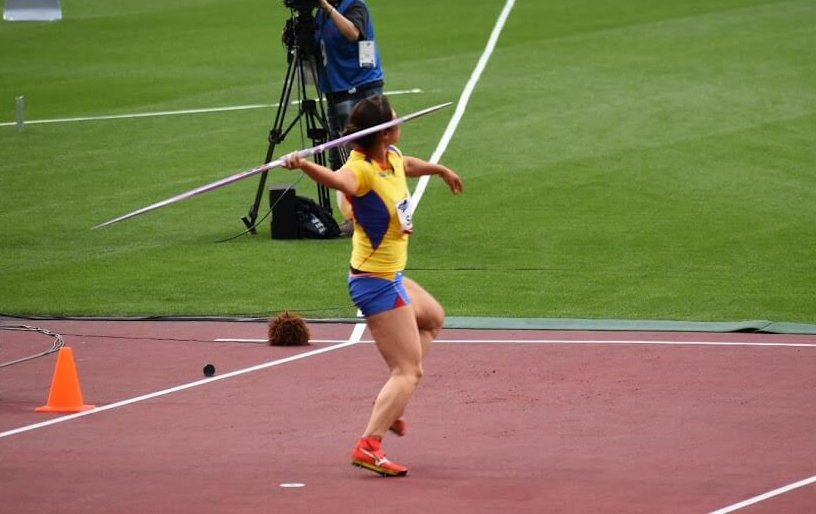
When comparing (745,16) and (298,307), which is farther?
(745,16)

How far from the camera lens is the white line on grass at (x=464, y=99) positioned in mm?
21875

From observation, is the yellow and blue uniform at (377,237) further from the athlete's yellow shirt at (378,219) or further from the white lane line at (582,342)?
the white lane line at (582,342)

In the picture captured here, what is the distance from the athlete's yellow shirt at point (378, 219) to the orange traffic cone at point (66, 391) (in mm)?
2673

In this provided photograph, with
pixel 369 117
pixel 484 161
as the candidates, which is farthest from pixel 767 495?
pixel 484 161

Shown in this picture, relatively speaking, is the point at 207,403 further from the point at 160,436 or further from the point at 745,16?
the point at 745,16

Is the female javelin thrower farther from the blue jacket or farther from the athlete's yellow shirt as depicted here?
the blue jacket

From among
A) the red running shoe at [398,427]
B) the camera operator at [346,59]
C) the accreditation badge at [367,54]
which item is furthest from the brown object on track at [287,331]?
the accreditation badge at [367,54]

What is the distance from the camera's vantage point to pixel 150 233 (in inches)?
778

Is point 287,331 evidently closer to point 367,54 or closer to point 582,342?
point 582,342

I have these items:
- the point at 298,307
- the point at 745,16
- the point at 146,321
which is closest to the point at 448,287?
the point at 298,307

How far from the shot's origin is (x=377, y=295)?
32.9 ft

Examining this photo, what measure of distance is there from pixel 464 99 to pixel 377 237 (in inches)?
697

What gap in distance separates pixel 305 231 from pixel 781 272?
5.31 meters

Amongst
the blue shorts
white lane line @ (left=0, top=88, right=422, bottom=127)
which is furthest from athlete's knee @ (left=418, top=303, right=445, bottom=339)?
white lane line @ (left=0, top=88, right=422, bottom=127)
